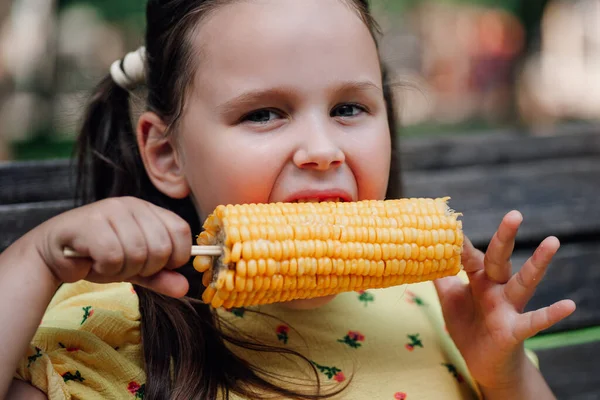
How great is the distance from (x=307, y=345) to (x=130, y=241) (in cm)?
58

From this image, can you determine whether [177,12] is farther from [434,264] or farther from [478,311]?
[478,311]

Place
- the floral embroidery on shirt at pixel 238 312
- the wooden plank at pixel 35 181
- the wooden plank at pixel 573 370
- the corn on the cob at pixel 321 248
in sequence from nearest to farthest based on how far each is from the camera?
the corn on the cob at pixel 321 248 → the floral embroidery on shirt at pixel 238 312 → the wooden plank at pixel 35 181 → the wooden plank at pixel 573 370

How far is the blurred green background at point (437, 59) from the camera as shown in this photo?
16.2 ft

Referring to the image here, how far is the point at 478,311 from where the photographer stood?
4.97 feet

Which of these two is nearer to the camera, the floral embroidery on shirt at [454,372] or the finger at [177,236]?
the finger at [177,236]

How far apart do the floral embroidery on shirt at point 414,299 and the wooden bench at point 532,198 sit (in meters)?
0.37

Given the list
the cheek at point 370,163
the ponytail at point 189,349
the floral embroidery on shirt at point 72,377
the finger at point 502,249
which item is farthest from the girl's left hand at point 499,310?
the floral embroidery on shirt at point 72,377

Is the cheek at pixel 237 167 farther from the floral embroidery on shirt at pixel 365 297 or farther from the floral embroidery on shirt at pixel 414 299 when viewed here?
the floral embroidery on shirt at pixel 414 299

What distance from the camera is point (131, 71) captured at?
1.72 m

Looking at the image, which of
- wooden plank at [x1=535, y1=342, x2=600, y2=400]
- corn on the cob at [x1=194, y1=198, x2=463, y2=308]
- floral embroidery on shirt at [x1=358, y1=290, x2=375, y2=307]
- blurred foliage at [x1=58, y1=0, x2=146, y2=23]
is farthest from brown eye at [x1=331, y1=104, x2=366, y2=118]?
blurred foliage at [x1=58, y1=0, x2=146, y2=23]

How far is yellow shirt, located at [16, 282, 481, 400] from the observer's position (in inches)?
50.1

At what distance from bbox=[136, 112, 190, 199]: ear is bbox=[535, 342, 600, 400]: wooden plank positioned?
1.17 metres

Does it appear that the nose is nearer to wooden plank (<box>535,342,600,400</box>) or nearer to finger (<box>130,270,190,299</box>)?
finger (<box>130,270,190,299</box>)

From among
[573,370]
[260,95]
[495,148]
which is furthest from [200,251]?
[495,148]
